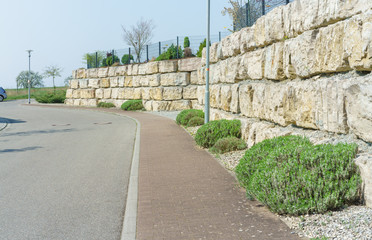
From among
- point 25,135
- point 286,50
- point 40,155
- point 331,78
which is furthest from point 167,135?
point 331,78

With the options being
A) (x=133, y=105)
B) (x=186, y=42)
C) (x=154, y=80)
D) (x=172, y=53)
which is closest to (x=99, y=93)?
(x=133, y=105)

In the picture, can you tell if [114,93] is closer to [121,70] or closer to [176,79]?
[121,70]

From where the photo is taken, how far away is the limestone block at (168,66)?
2694 cm

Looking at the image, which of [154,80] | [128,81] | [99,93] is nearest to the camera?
[154,80]

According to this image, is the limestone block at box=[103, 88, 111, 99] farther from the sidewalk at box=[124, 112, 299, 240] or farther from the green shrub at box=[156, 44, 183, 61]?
the sidewalk at box=[124, 112, 299, 240]

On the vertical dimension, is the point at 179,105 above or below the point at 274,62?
below

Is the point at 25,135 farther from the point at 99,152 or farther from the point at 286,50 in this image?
the point at 286,50

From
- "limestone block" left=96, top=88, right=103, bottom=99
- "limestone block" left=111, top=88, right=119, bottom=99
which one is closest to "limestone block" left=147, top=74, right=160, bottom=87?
"limestone block" left=111, top=88, right=119, bottom=99

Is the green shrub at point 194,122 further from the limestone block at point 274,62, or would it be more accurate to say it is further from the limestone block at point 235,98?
the limestone block at point 274,62

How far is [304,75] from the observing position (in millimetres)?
7031

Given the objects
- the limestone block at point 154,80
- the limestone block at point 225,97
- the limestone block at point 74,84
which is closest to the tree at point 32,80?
the limestone block at point 74,84

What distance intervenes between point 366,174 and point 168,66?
2301cm

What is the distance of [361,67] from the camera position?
5297 millimetres

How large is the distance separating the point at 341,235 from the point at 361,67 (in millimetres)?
2325
